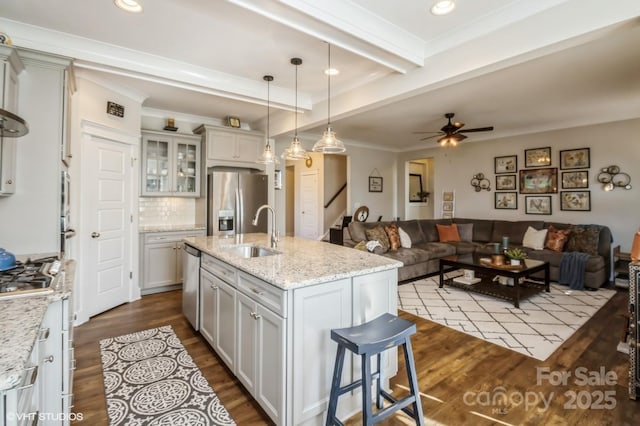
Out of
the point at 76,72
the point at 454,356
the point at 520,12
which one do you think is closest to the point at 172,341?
the point at 454,356

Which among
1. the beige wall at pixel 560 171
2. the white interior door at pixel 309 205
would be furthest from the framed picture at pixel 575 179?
the white interior door at pixel 309 205

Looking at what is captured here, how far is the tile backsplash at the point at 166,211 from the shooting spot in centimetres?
468

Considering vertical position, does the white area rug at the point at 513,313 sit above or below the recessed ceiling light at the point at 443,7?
below

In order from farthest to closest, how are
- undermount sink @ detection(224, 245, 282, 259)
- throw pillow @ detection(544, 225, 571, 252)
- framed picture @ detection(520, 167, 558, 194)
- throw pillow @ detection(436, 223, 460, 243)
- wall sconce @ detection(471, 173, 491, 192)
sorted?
1. wall sconce @ detection(471, 173, 491, 192)
2. throw pillow @ detection(436, 223, 460, 243)
3. framed picture @ detection(520, 167, 558, 194)
4. throw pillow @ detection(544, 225, 571, 252)
5. undermount sink @ detection(224, 245, 282, 259)

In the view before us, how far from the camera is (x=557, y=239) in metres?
4.91

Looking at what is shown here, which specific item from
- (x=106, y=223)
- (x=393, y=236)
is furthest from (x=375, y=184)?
(x=106, y=223)

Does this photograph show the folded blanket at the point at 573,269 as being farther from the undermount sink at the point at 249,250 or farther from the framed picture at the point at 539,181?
the undermount sink at the point at 249,250

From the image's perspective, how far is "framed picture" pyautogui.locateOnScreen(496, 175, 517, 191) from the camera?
19.9ft

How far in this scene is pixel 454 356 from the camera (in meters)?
2.60

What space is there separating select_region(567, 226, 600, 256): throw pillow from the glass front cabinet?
5856mm

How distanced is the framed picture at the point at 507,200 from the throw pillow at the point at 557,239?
1.06 meters

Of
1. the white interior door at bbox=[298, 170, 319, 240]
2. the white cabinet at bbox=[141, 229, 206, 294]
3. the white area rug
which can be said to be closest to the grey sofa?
the white area rug

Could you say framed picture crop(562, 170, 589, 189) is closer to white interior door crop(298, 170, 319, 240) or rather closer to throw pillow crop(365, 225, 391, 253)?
throw pillow crop(365, 225, 391, 253)

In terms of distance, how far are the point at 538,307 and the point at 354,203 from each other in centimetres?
400
